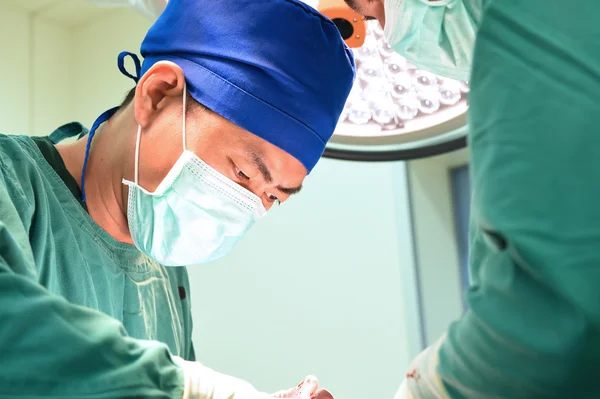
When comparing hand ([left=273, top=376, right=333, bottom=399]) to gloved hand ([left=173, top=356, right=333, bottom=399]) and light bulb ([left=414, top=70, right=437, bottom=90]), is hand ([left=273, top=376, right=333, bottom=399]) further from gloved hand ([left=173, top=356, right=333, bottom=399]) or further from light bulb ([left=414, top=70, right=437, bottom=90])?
light bulb ([left=414, top=70, right=437, bottom=90])

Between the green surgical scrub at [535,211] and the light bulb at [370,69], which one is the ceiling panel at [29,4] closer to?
the light bulb at [370,69]

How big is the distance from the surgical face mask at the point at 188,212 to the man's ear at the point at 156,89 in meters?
0.03

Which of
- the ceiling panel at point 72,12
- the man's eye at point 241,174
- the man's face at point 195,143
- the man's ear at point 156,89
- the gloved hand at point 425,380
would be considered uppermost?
the gloved hand at point 425,380

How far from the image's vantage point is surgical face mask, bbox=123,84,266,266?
1.34 metres

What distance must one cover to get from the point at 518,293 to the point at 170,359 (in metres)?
0.39

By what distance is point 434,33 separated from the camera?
3.68 ft

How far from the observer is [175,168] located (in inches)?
52.5

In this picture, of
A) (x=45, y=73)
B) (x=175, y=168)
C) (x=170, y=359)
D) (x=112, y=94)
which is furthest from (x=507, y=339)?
(x=45, y=73)

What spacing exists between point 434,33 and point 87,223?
2.64 feet

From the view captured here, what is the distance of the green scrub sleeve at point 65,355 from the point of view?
66cm

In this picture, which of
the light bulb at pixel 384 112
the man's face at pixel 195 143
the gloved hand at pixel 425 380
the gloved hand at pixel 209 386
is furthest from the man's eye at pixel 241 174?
the gloved hand at pixel 425 380

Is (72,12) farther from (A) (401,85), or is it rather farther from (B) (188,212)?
(A) (401,85)

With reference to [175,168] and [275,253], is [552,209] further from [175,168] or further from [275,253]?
[275,253]

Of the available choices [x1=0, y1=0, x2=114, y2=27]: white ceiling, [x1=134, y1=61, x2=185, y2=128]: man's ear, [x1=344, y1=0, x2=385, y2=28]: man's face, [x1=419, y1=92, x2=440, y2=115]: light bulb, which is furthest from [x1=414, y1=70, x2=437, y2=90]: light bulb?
[x1=0, y1=0, x2=114, y2=27]: white ceiling
